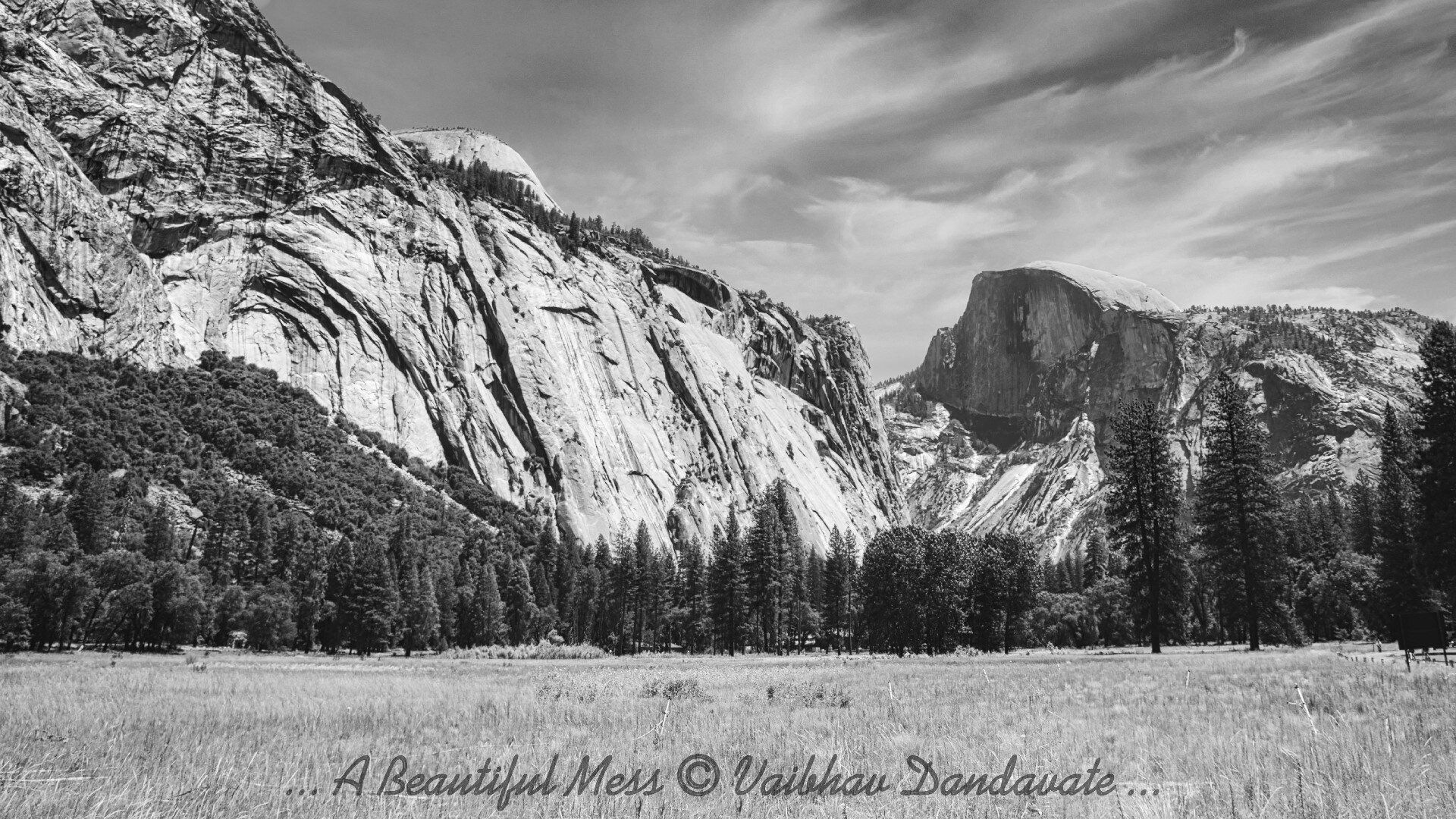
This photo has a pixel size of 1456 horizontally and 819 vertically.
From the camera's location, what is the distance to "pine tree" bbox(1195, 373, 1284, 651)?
36.8m

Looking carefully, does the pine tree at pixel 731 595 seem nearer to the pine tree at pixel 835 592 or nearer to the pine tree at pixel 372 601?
the pine tree at pixel 835 592

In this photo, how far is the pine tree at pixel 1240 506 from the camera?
1447 inches

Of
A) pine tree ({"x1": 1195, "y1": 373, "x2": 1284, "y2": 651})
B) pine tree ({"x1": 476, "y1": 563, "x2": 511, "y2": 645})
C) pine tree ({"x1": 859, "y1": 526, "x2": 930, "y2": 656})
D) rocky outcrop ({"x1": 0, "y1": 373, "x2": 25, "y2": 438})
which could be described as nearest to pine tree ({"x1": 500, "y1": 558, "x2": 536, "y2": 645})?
pine tree ({"x1": 476, "y1": 563, "x2": 511, "y2": 645})

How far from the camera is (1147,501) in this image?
3853 cm

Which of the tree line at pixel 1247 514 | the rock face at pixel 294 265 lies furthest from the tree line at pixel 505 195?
the tree line at pixel 1247 514

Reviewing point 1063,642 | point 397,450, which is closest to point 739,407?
point 397,450

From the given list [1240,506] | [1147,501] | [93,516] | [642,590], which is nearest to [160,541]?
[93,516]

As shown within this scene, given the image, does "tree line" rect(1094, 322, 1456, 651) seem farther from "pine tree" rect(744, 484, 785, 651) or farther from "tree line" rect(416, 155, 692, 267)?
"tree line" rect(416, 155, 692, 267)

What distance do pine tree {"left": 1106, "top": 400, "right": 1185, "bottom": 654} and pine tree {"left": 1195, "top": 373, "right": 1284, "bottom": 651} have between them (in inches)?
64.0

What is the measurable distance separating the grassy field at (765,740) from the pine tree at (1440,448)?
48.5 feet

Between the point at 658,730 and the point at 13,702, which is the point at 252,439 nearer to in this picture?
the point at 13,702

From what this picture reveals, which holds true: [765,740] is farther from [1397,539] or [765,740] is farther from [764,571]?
[764,571]

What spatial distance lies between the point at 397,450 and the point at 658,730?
105104mm

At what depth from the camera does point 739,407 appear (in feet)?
570
